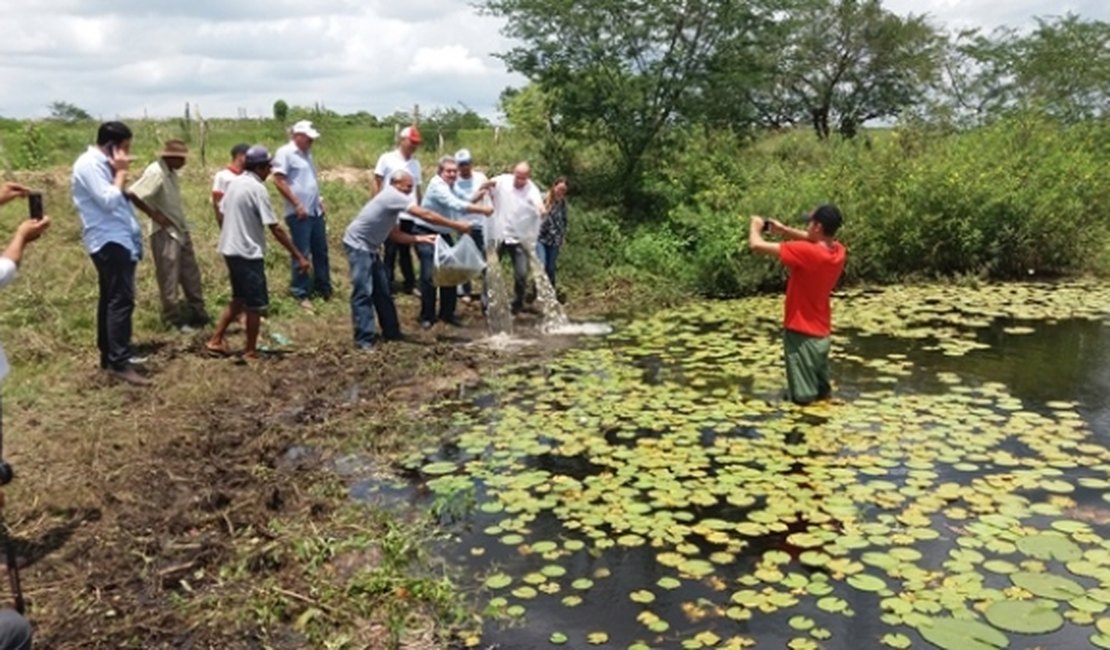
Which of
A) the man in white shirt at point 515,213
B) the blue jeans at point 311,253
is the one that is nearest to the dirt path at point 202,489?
the blue jeans at point 311,253

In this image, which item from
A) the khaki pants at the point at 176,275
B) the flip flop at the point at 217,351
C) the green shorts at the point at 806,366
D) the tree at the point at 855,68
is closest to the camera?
the green shorts at the point at 806,366

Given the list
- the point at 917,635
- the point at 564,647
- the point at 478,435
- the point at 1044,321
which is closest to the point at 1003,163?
the point at 1044,321

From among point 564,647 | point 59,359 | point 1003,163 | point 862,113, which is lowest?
point 564,647

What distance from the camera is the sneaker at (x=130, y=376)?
654 centimetres

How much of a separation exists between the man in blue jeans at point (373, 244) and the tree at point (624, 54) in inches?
273

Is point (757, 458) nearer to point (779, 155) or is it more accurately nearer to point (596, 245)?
point (596, 245)

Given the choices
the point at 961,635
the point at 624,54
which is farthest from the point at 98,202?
the point at 624,54

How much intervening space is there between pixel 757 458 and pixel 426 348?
3.70 meters

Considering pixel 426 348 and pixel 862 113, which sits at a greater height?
pixel 862 113

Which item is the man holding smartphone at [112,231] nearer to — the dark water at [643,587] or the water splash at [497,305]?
the dark water at [643,587]

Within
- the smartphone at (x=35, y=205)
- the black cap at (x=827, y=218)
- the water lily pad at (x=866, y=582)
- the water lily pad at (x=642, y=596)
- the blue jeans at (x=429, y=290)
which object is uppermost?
the smartphone at (x=35, y=205)

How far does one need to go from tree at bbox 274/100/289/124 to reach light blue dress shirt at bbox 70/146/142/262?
65.9 ft

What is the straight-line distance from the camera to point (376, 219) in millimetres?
7750

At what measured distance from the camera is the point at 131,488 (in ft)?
15.8
